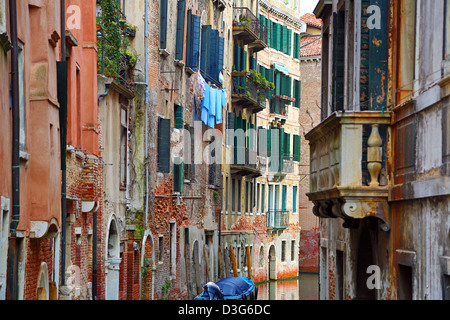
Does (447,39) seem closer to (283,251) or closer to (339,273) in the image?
(339,273)

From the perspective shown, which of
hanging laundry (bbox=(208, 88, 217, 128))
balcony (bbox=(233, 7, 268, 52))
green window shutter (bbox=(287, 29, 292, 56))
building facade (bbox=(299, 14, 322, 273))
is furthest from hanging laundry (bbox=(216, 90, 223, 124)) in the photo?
building facade (bbox=(299, 14, 322, 273))

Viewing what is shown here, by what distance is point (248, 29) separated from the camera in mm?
41031

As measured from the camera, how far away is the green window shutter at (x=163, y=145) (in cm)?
2622

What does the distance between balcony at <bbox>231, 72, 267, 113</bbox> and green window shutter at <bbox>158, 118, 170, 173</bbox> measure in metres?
14.3

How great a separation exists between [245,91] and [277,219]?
36.3ft

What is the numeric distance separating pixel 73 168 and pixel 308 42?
42431mm

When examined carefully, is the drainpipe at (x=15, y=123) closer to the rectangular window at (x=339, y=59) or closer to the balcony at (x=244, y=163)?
the rectangular window at (x=339, y=59)

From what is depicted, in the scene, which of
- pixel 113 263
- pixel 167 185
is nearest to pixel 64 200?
pixel 113 263

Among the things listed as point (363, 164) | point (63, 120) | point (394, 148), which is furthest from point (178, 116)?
point (394, 148)

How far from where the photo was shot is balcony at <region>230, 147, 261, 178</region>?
132 feet

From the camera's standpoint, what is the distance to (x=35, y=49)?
1252 cm
